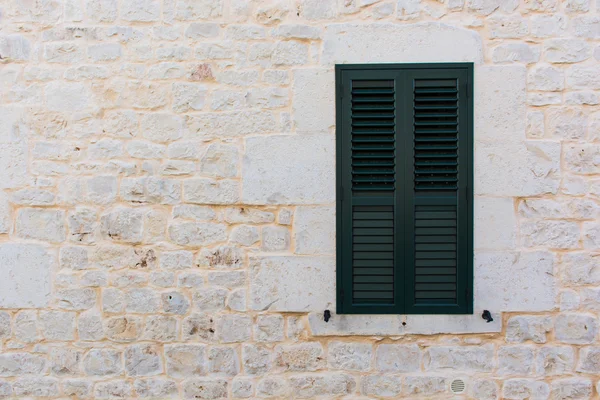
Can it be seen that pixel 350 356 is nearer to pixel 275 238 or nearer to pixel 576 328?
pixel 275 238

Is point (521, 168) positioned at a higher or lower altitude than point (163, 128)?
lower

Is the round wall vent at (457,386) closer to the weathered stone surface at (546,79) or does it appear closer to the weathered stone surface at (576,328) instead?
the weathered stone surface at (576,328)

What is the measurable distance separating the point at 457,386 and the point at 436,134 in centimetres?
164

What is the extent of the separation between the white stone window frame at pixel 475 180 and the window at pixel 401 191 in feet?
0.24

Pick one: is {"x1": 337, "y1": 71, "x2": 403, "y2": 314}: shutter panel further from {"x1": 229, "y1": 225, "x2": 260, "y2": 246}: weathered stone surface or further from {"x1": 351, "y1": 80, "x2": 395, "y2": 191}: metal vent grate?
{"x1": 229, "y1": 225, "x2": 260, "y2": 246}: weathered stone surface

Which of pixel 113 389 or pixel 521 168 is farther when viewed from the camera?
pixel 113 389

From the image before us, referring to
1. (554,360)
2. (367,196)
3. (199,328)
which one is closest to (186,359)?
(199,328)

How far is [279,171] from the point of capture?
10.1ft

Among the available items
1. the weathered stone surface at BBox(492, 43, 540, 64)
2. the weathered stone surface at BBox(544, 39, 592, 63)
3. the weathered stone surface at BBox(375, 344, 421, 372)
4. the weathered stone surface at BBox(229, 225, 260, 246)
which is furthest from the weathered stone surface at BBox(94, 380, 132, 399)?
the weathered stone surface at BBox(544, 39, 592, 63)

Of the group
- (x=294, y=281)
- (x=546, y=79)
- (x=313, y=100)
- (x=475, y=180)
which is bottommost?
(x=294, y=281)

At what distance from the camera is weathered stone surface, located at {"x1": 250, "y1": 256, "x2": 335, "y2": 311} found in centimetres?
306

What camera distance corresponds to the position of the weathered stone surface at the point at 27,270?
310cm

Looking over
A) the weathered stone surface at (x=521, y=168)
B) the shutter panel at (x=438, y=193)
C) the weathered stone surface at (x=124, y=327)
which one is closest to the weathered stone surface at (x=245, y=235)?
the weathered stone surface at (x=124, y=327)

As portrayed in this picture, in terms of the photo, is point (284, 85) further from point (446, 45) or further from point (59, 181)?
point (59, 181)
